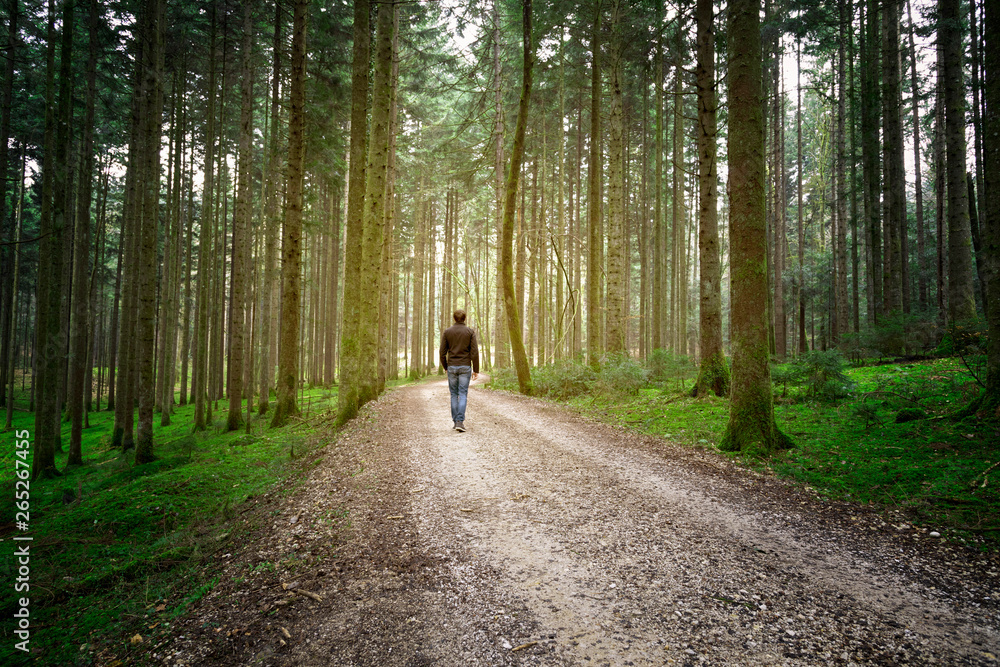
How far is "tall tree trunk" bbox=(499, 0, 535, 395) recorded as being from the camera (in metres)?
13.1

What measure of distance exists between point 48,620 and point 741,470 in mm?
7012

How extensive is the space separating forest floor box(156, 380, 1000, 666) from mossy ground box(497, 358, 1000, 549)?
369 mm

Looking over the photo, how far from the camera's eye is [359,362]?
10.4 m

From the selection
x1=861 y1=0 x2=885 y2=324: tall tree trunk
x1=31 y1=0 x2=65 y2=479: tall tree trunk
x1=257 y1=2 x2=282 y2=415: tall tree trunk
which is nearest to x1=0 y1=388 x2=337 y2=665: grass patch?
x1=31 y1=0 x2=65 y2=479: tall tree trunk

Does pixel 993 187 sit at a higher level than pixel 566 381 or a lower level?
higher

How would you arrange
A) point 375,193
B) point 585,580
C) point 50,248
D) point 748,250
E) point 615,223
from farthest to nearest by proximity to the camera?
1. point 615,223
2. point 375,193
3. point 50,248
4. point 748,250
5. point 585,580

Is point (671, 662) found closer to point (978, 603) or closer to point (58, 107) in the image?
point (978, 603)

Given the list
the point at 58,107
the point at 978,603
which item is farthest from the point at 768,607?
the point at 58,107

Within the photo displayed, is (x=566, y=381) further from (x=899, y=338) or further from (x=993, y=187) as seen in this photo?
(x=899, y=338)

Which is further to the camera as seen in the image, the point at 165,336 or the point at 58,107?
the point at 165,336

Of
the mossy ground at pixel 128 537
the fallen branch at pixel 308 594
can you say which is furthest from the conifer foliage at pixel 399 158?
the fallen branch at pixel 308 594

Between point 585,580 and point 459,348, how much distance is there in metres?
5.88

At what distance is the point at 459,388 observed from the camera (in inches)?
316

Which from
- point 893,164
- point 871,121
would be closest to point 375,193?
point 871,121
